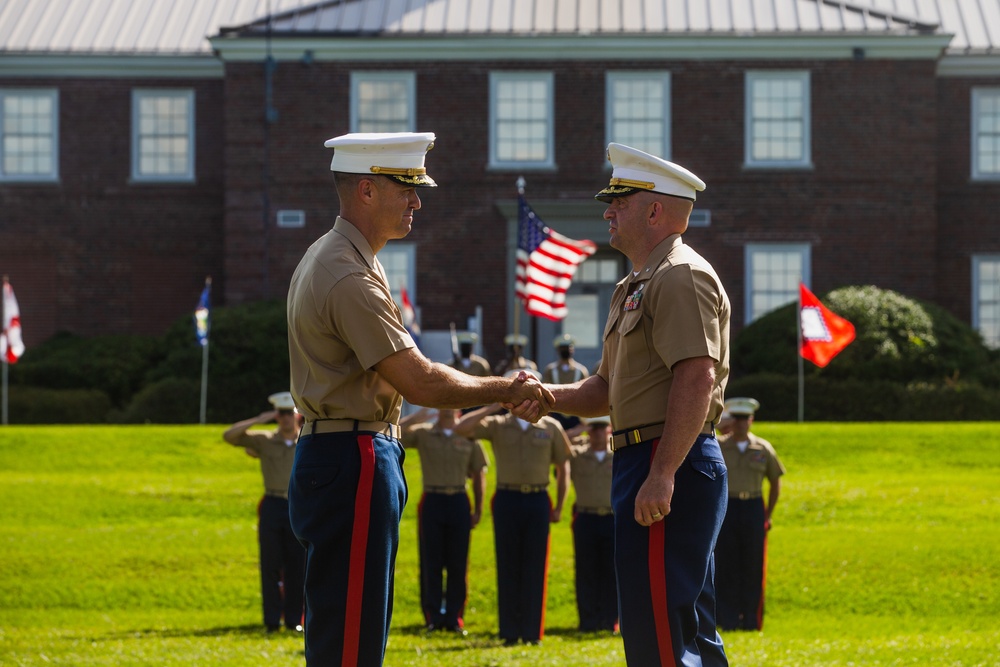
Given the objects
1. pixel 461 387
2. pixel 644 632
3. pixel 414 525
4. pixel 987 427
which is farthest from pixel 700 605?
pixel 987 427

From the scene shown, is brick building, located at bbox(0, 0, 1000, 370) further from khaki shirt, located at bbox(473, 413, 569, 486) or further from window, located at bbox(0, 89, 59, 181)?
khaki shirt, located at bbox(473, 413, 569, 486)

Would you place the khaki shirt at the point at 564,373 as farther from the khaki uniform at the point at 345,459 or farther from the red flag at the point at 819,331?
the khaki uniform at the point at 345,459

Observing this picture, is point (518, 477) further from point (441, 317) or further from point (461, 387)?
point (441, 317)

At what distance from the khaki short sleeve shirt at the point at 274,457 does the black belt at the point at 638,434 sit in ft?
25.0

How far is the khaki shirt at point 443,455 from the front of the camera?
44.1ft

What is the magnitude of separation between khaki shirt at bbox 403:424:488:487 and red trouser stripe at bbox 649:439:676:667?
8.01 m

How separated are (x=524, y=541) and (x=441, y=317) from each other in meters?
15.1

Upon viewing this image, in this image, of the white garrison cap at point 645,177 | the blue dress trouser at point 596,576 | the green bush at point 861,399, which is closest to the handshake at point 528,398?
the white garrison cap at point 645,177

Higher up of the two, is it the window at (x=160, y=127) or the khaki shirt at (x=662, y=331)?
the window at (x=160, y=127)

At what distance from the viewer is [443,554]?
1341 cm

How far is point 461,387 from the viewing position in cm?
588

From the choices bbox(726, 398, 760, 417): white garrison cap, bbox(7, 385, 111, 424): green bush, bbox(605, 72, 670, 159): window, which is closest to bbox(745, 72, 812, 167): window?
bbox(605, 72, 670, 159): window

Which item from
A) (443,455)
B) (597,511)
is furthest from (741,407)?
(443,455)

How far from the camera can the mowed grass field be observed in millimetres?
11141
